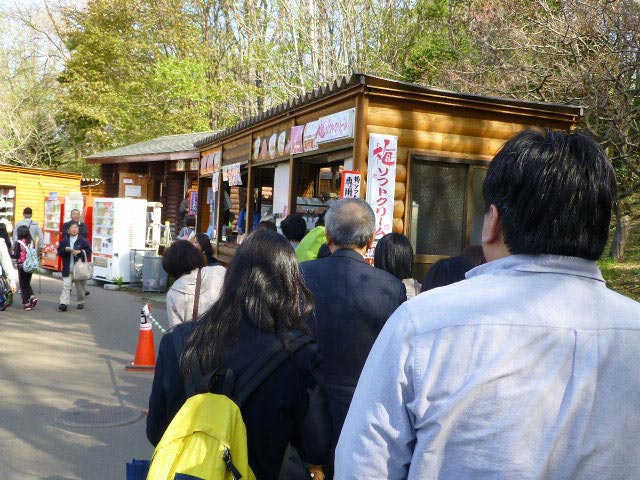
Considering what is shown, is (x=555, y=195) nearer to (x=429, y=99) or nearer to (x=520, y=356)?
(x=520, y=356)

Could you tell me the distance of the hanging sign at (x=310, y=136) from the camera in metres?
9.36

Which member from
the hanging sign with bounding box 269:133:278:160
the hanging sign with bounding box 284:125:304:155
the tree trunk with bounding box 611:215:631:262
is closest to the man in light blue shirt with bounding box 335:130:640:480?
the hanging sign with bounding box 284:125:304:155

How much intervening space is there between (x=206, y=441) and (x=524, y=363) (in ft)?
3.88

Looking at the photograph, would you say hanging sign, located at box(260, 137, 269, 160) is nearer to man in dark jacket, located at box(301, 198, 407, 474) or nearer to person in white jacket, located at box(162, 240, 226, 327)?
person in white jacket, located at box(162, 240, 226, 327)

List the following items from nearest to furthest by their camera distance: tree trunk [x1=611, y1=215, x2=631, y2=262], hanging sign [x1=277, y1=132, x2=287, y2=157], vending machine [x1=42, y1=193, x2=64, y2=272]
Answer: hanging sign [x1=277, y1=132, x2=287, y2=157], tree trunk [x1=611, y1=215, x2=631, y2=262], vending machine [x1=42, y1=193, x2=64, y2=272]

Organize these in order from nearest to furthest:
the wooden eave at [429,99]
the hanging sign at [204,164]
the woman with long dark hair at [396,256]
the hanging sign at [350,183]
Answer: the woman with long dark hair at [396,256], the hanging sign at [350,183], the wooden eave at [429,99], the hanging sign at [204,164]

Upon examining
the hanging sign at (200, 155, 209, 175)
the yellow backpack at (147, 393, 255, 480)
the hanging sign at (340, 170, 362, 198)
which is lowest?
the yellow backpack at (147, 393, 255, 480)

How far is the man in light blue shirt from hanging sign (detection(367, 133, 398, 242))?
6.40 metres

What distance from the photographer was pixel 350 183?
299 inches

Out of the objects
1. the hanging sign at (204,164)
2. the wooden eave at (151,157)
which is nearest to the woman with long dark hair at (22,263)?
the hanging sign at (204,164)

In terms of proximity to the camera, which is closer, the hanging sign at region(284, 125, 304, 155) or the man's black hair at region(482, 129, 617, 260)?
the man's black hair at region(482, 129, 617, 260)

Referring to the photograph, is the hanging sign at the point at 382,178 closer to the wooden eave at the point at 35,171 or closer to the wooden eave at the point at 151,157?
the wooden eave at the point at 151,157

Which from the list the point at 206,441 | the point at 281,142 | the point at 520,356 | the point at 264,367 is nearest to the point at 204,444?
the point at 206,441

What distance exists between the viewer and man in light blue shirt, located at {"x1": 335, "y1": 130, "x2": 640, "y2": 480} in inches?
52.6
